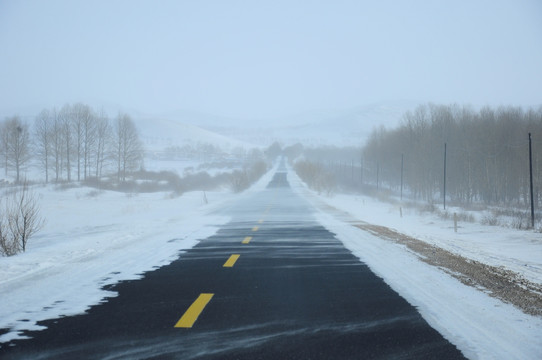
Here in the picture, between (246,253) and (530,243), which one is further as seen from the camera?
(530,243)

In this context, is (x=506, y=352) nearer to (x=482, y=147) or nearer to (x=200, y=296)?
(x=200, y=296)

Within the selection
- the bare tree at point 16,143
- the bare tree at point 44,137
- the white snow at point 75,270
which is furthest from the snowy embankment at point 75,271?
the bare tree at point 44,137

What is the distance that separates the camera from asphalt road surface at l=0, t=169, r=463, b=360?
4641 mm

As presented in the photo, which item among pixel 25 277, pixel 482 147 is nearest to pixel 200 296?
pixel 25 277

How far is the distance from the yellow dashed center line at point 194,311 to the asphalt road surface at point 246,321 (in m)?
0.01

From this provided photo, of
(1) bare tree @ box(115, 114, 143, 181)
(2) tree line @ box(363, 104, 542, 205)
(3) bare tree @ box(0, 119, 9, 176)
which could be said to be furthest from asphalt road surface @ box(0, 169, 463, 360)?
(1) bare tree @ box(115, 114, 143, 181)

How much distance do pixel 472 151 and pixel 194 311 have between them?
2359 inches

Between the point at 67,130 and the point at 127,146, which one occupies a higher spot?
the point at 67,130

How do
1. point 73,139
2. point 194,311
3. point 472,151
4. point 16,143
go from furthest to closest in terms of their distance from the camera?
point 73,139 < point 16,143 < point 472,151 < point 194,311

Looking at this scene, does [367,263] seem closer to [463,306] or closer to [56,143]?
[463,306]

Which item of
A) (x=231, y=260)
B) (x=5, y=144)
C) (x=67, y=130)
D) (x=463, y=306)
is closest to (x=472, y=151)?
(x=67, y=130)

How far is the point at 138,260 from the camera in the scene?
1076 cm

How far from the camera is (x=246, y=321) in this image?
225 inches

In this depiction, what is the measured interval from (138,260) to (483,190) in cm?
5812
